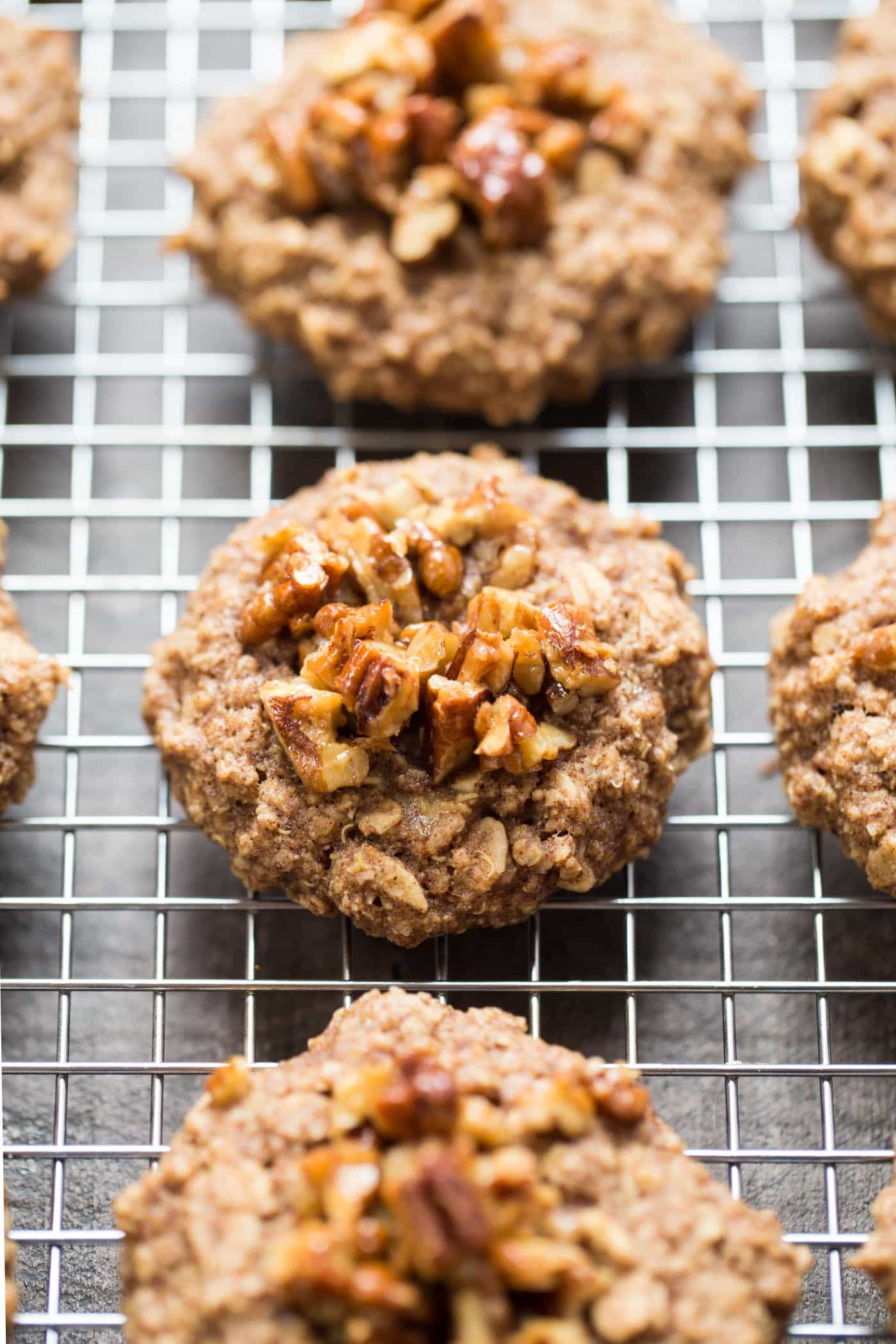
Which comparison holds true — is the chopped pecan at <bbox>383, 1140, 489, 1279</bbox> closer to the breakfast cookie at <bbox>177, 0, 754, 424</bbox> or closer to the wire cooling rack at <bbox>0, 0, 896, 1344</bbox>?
the wire cooling rack at <bbox>0, 0, 896, 1344</bbox>

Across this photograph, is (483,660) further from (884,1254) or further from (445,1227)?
(884,1254)

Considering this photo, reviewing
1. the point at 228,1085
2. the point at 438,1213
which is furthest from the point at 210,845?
the point at 438,1213

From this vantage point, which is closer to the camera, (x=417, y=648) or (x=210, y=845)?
(x=417, y=648)

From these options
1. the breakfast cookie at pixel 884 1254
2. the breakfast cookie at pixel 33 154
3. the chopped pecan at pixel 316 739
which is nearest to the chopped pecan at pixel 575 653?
the chopped pecan at pixel 316 739

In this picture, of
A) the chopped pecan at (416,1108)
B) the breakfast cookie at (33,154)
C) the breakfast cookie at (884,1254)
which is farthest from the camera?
the breakfast cookie at (33,154)

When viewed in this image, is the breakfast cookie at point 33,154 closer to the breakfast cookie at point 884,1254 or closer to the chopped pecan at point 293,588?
the chopped pecan at point 293,588

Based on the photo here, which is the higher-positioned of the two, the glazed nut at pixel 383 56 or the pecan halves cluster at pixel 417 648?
the glazed nut at pixel 383 56

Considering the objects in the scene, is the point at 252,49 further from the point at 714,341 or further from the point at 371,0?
the point at 714,341
